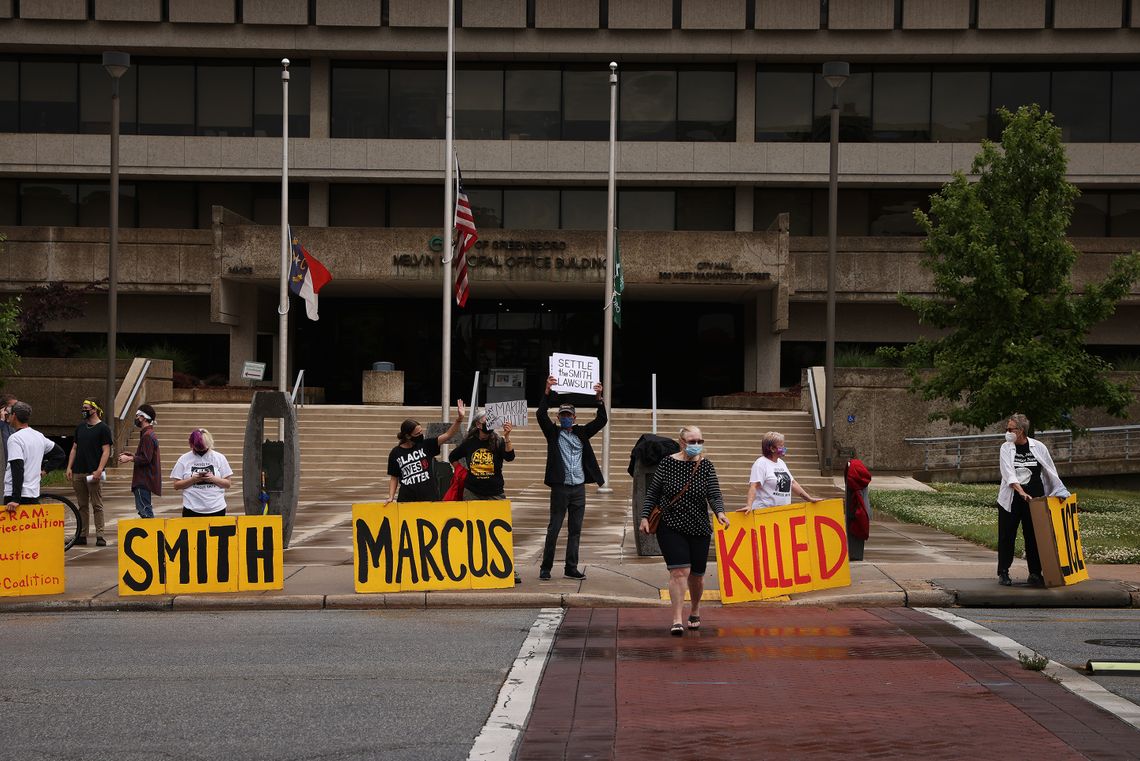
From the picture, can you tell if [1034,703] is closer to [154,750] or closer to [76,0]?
[154,750]

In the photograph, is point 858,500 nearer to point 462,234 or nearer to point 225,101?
point 462,234

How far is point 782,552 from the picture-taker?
13000 mm

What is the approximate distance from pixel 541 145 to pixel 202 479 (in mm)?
30902

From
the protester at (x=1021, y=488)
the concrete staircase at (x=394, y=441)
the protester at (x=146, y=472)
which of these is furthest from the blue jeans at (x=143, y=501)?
the protester at (x=1021, y=488)

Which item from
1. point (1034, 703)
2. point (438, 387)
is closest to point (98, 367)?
point (438, 387)

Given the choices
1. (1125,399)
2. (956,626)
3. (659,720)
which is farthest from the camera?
Result: (1125,399)

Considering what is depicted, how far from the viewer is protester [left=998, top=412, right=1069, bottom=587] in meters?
13.2

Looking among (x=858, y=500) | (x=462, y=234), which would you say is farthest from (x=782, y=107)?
(x=858, y=500)

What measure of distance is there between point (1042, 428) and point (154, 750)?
21.0 metres

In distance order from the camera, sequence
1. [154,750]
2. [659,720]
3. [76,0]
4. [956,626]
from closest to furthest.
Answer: [154,750] < [659,720] < [956,626] < [76,0]

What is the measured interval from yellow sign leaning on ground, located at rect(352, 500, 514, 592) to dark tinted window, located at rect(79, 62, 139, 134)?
34600mm

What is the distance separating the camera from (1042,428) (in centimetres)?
2453

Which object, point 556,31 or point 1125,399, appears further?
point 556,31

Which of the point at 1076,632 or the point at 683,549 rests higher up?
the point at 683,549
